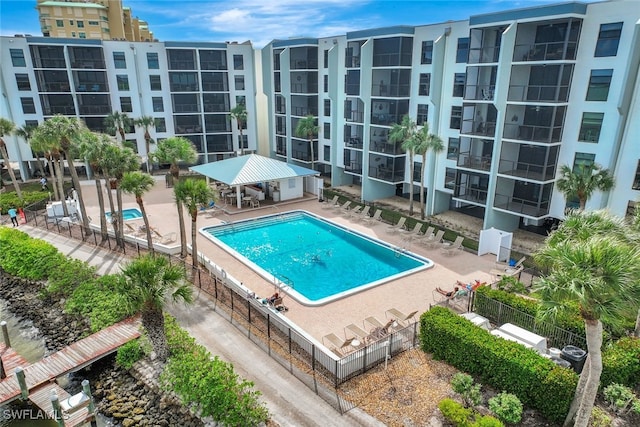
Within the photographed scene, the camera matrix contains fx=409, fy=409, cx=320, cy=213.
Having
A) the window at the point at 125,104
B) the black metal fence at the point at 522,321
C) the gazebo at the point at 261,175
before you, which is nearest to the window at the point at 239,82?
the window at the point at 125,104

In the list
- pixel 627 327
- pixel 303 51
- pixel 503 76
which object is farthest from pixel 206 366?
pixel 303 51

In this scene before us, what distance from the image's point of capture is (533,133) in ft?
83.4

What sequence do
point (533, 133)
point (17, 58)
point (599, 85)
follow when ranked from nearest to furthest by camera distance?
point (599, 85) < point (533, 133) < point (17, 58)

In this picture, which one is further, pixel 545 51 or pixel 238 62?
pixel 238 62

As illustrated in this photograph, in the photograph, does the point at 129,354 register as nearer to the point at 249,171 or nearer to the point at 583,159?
the point at 249,171

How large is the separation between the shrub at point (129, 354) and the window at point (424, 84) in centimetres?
2706

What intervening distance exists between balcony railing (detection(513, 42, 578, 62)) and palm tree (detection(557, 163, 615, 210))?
21.2 ft

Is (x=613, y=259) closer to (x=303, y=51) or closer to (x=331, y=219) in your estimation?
(x=331, y=219)

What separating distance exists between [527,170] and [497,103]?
4783 mm

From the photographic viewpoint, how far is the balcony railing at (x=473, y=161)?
1117 inches

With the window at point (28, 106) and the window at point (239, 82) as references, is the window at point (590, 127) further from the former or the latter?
the window at point (28, 106)

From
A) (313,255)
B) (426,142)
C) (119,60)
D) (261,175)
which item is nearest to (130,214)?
(261,175)

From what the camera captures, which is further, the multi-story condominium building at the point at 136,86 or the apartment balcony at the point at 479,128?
the multi-story condominium building at the point at 136,86

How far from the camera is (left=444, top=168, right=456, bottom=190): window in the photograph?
31520mm
